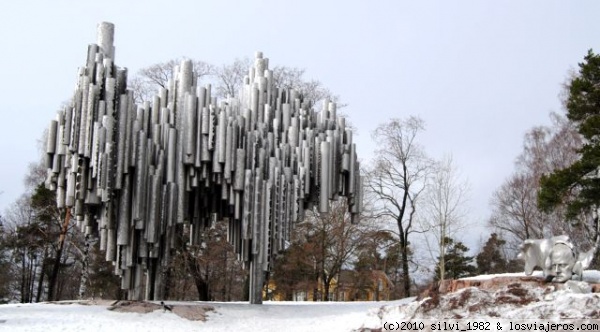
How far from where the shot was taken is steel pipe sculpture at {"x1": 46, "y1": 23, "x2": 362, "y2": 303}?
14906 mm

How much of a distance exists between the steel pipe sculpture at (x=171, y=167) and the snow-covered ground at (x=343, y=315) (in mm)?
1841

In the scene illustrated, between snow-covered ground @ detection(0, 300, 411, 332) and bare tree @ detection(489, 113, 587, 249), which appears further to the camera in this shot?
bare tree @ detection(489, 113, 587, 249)

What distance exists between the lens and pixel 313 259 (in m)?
28.6

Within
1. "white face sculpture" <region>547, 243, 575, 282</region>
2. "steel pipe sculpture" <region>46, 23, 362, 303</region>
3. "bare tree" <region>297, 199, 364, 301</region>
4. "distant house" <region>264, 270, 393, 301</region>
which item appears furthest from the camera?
"distant house" <region>264, 270, 393, 301</region>

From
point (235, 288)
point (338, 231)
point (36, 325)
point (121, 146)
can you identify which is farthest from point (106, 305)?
point (235, 288)

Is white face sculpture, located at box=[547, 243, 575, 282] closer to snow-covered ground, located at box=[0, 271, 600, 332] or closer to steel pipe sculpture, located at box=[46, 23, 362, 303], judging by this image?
snow-covered ground, located at box=[0, 271, 600, 332]

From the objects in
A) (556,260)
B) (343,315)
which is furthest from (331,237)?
(556,260)

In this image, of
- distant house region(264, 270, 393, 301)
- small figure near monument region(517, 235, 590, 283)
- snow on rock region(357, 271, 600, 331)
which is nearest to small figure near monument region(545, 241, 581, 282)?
small figure near monument region(517, 235, 590, 283)

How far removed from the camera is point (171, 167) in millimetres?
15594

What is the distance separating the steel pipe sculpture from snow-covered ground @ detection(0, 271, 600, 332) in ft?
6.04

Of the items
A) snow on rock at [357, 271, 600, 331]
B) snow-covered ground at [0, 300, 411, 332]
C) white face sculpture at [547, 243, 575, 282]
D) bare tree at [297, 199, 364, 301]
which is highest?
bare tree at [297, 199, 364, 301]

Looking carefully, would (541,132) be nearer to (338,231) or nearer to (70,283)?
(338,231)

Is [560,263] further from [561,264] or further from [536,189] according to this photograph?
[536,189]

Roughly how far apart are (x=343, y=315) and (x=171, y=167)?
5378 millimetres
